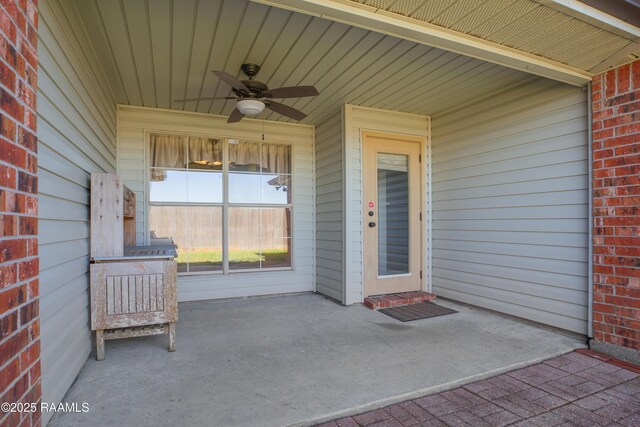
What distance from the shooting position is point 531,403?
2057 millimetres

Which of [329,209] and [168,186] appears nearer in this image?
[168,186]

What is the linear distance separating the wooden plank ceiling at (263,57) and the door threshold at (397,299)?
2.42 m

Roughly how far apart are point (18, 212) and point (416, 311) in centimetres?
371

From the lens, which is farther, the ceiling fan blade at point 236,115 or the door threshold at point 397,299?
the door threshold at point 397,299

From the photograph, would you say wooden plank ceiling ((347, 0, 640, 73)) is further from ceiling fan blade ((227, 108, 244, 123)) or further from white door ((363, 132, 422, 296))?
white door ((363, 132, 422, 296))

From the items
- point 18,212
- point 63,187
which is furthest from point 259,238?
point 18,212

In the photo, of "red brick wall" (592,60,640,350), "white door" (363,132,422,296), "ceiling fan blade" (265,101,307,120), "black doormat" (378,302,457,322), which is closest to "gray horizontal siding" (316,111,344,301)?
"white door" (363,132,422,296)

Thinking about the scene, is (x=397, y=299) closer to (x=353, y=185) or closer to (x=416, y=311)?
(x=416, y=311)

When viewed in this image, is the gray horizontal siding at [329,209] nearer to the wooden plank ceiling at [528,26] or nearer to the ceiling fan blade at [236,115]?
the ceiling fan blade at [236,115]

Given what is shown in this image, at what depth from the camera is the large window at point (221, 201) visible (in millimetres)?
4496

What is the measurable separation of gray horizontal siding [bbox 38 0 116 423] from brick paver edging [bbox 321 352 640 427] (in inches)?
63.8

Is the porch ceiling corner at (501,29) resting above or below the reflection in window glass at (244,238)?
above

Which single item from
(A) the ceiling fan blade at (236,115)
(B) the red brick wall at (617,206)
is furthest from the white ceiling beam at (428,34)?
(A) the ceiling fan blade at (236,115)

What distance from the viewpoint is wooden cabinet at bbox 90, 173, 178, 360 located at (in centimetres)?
262
